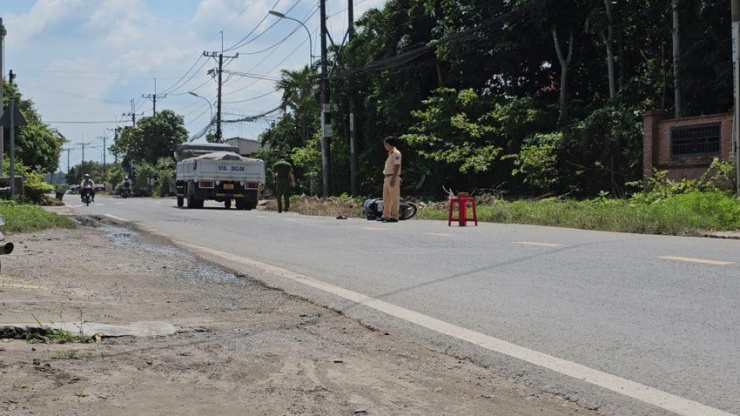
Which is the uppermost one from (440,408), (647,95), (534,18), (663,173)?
(534,18)

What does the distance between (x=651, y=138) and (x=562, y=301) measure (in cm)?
1710

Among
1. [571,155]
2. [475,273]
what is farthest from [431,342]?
[571,155]

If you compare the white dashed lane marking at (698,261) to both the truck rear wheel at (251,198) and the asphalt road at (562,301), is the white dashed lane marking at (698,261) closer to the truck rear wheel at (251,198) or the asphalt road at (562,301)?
the asphalt road at (562,301)

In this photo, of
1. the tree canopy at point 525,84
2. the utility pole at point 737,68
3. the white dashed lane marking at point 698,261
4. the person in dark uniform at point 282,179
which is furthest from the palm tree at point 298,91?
the white dashed lane marking at point 698,261

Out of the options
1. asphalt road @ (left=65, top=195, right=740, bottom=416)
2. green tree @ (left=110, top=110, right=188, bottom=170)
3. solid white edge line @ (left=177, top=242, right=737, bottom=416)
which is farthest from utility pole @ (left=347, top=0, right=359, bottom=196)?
green tree @ (left=110, top=110, right=188, bottom=170)

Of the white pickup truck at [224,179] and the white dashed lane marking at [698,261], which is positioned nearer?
the white dashed lane marking at [698,261]

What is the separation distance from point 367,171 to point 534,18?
13.5m

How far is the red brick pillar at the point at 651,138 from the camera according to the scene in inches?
884

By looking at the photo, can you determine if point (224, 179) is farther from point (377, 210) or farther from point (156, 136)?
point (156, 136)

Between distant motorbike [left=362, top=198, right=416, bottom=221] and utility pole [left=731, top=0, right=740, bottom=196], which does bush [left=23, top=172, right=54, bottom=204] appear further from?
utility pole [left=731, top=0, right=740, bottom=196]

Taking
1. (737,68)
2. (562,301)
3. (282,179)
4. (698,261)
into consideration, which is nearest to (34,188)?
(282,179)

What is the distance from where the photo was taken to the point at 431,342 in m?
5.51

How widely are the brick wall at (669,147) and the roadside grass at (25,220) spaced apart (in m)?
15.8

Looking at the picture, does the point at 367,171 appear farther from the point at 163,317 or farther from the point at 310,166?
the point at 163,317
